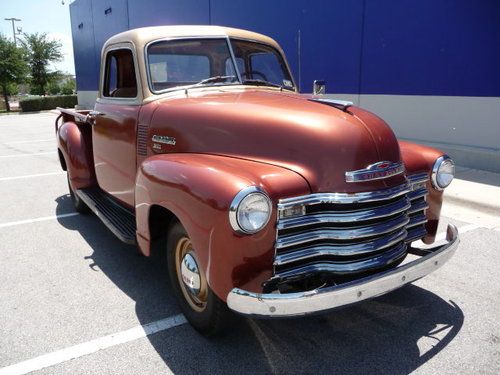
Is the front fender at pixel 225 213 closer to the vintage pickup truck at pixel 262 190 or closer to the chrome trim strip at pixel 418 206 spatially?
Result: the vintage pickup truck at pixel 262 190

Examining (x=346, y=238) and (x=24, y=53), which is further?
(x=24, y=53)

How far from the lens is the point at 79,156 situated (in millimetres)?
4723

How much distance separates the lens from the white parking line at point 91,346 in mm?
2387

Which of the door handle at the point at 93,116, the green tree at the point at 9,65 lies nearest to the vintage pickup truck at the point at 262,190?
the door handle at the point at 93,116

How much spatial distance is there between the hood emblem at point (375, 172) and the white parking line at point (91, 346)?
4.68ft

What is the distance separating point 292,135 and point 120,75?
2.28 m

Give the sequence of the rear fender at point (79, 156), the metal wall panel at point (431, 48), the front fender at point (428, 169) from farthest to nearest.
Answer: the metal wall panel at point (431, 48)
the rear fender at point (79, 156)
the front fender at point (428, 169)

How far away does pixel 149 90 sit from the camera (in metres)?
3.42

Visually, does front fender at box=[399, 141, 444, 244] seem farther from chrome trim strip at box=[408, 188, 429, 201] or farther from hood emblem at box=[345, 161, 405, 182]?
hood emblem at box=[345, 161, 405, 182]

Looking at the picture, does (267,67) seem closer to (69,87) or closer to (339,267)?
(339,267)

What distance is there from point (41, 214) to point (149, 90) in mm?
2681

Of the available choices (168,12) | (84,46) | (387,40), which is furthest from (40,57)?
(387,40)

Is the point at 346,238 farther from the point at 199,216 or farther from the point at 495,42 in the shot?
the point at 495,42

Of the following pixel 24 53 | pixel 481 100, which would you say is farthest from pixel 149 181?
pixel 24 53
